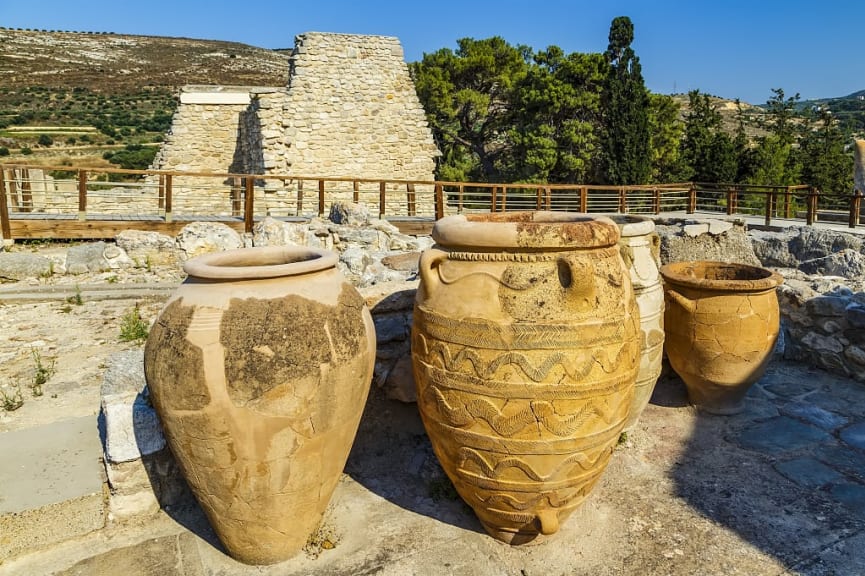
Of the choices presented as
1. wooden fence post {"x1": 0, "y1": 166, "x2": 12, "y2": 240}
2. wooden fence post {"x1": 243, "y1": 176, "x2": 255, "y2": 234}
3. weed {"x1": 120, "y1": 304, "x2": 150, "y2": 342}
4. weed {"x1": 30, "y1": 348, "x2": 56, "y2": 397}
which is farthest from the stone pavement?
wooden fence post {"x1": 0, "y1": 166, "x2": 12, "y2": 240}

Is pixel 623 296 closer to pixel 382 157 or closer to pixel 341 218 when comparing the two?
pixel 341 218

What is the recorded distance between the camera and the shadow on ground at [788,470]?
235 centimetres

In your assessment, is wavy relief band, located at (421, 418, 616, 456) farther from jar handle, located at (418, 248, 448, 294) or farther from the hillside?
the hillside

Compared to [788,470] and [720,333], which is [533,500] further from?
[720,333]

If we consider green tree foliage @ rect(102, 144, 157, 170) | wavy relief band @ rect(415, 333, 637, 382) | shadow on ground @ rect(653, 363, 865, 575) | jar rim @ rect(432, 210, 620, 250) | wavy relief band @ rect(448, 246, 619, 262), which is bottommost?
shadow on ground @ rect(653, 363, 865, 575)

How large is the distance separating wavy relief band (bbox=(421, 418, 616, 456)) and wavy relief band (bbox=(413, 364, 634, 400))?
0.16 metres

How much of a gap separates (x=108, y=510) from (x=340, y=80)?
13970mm

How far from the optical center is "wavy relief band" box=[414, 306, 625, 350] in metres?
1.98

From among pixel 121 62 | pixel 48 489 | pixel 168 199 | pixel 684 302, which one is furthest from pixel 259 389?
pixel 121 62

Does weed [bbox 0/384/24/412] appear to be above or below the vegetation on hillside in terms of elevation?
below

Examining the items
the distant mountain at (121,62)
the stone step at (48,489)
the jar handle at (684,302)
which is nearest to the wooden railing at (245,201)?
the jar handle at (684,302)

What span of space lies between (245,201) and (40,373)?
20.3 ft

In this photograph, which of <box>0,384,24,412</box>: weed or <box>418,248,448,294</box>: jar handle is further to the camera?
<box>0,384,24,412</box>: weed

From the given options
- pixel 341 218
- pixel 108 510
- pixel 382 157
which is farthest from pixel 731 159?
pixel 108 510
